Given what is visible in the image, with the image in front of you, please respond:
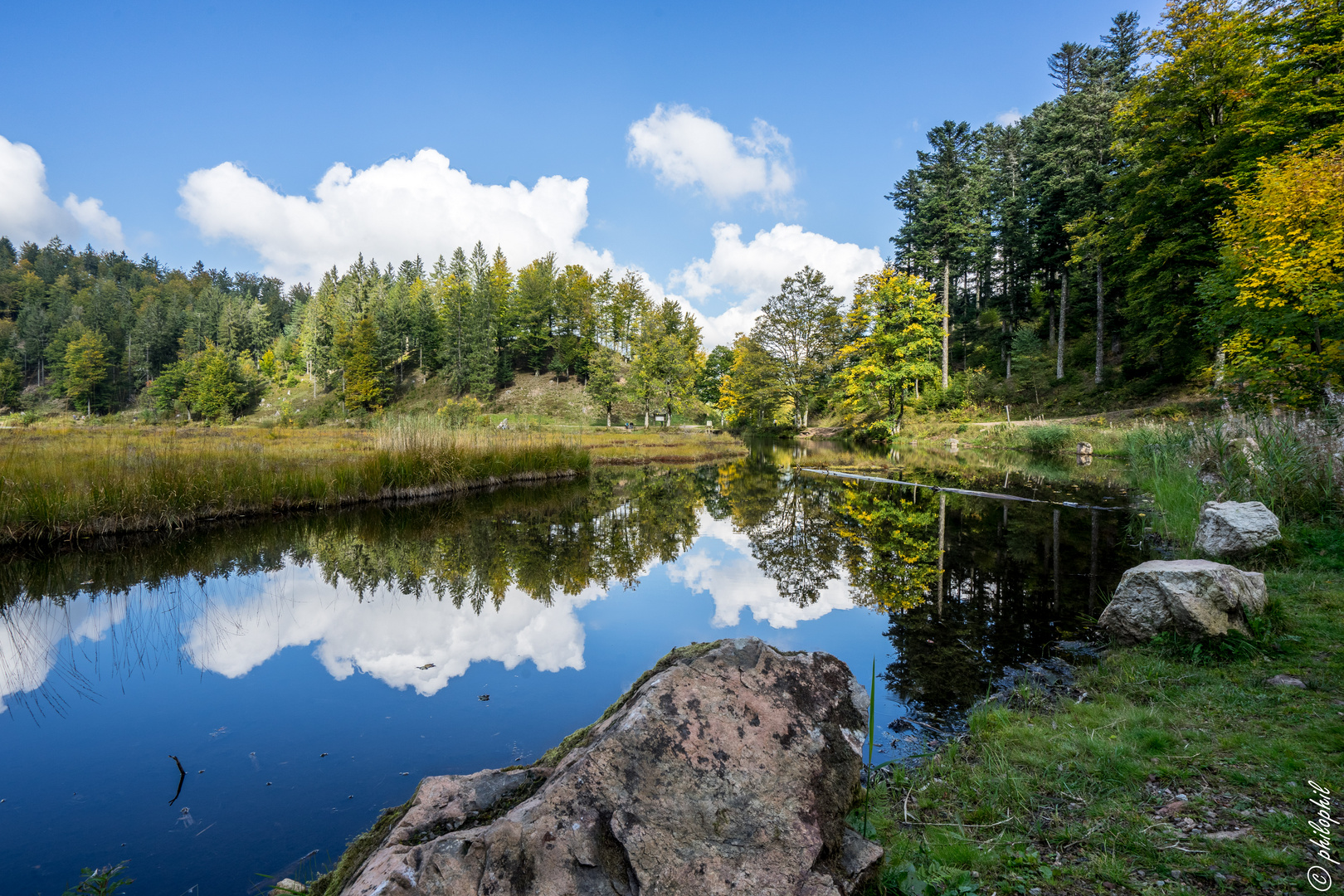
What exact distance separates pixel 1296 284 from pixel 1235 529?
6.64 m

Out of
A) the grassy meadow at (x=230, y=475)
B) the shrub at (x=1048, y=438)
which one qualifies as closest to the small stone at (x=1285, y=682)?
the grassy meadow at (x=230, y=475)

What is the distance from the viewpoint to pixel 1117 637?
177 inches

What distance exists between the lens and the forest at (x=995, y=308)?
12.4 meters

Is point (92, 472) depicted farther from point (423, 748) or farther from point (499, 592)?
point (423, 748)

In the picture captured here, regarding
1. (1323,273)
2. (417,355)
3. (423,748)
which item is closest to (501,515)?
(423,748)

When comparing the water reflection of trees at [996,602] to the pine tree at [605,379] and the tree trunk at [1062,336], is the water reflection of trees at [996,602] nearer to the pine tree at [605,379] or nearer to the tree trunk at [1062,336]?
the tree trunk at [1062,336]

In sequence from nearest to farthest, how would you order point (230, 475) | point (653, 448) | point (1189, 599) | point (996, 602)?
point (1189, 599) < point (996, 602) < point (230, 475) < point (653, 448)

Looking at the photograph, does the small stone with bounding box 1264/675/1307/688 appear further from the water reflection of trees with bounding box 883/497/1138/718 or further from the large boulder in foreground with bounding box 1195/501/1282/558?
the large boulder in foreground with bounding box 1195/501/1282/558

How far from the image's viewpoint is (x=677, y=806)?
5.30 feet

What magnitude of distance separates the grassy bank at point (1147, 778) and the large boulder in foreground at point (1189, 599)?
121 millimetres

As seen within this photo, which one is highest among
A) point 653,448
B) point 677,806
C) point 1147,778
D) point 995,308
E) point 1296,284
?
point 995,308

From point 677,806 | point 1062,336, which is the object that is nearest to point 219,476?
point 677,806

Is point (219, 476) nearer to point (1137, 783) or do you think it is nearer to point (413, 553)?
point (413, 553)

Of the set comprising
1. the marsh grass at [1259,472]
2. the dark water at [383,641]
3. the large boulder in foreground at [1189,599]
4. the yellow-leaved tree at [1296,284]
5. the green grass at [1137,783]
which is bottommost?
the dark water at [383,641]
